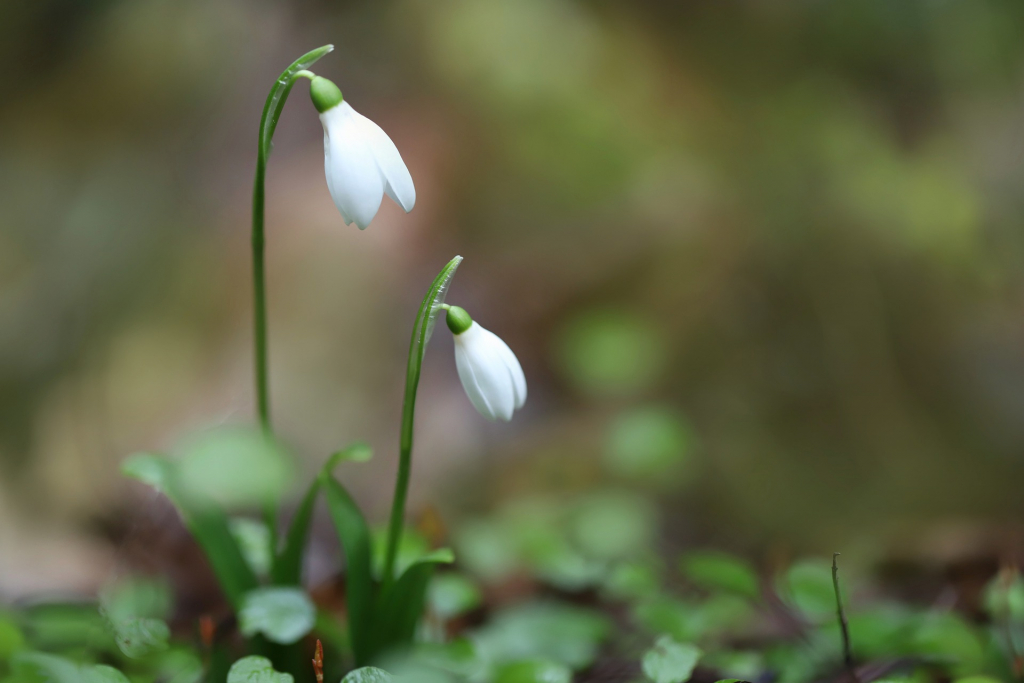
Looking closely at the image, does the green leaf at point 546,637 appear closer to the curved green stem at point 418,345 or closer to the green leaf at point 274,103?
the curved green stem at point 418,345

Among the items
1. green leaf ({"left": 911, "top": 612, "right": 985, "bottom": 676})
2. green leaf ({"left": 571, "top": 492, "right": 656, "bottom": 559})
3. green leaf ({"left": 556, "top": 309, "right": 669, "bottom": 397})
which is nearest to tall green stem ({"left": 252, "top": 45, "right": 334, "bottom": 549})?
green leaf ({"left": 571, "top": 492, "right": 656, "bottom": 559})

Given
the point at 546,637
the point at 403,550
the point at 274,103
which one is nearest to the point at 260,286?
the point at 274,103

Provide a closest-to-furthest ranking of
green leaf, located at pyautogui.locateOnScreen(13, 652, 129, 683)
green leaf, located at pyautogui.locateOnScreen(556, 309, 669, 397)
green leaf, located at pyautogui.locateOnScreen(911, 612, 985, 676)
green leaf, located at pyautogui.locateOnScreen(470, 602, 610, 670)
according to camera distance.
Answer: green leaf, located at pyautogui.locateOnScreen(13, 652, 129, 683), green leaf, located at pyautogui.locateOnScreen(911, 612, 985, 676), green leaf, located at pyautogui.locateOnScreen(470, 602, 610, 670), green leaf, located at pyautogui.locateOnScreen(556, 309, 669, 397)

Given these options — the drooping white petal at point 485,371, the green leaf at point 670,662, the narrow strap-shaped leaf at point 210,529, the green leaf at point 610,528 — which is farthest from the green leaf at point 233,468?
the green leaf at point 610,528

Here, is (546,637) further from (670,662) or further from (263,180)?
(263,180)

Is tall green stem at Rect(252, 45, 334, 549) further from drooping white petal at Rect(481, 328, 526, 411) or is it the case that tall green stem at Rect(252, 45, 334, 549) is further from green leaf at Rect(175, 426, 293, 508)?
drooping white petal at Rect(481, 328, 526, 411)

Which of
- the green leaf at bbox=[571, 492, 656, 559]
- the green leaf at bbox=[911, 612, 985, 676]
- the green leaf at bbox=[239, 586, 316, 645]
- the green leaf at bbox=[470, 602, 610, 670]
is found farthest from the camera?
the green leaf at bbox=[571, 492, 656, 559]
